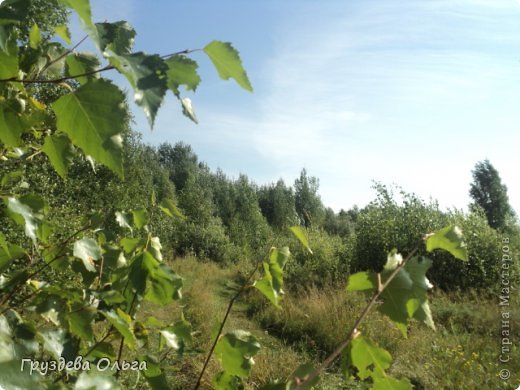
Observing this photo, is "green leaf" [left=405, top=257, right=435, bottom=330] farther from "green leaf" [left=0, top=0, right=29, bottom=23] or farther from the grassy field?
the grassy field

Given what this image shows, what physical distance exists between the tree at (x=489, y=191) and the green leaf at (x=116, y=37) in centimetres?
2054

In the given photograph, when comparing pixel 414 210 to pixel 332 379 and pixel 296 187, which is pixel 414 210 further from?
pixel 296 187

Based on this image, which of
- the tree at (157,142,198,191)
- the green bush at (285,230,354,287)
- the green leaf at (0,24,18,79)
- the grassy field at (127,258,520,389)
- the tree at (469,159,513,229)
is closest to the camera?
the green leaf at (0,24,18,79)

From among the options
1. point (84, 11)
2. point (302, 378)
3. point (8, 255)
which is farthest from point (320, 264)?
point (84, 11)

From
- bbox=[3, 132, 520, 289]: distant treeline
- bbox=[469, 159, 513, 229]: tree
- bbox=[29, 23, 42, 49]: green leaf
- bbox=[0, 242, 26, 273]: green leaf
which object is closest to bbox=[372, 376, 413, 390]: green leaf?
bbox=[0, 242, 26, 273]: green leaf

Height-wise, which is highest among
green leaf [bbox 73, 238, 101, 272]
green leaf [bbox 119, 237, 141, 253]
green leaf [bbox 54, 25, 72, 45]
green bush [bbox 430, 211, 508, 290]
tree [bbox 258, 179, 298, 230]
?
green leaf [bbox 54, 25, 72, 45]

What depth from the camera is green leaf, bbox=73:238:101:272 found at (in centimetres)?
81

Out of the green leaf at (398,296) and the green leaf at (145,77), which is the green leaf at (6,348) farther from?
the green leaf at (398,296)

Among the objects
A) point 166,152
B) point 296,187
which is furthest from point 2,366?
point 166,152

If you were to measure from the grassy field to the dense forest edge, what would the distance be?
0.03 m

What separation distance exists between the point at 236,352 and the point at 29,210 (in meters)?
0.48

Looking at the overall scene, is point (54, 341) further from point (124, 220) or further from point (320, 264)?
point (320, 264)

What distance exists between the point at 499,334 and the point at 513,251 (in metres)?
4.02

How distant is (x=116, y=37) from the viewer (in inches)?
20.6
